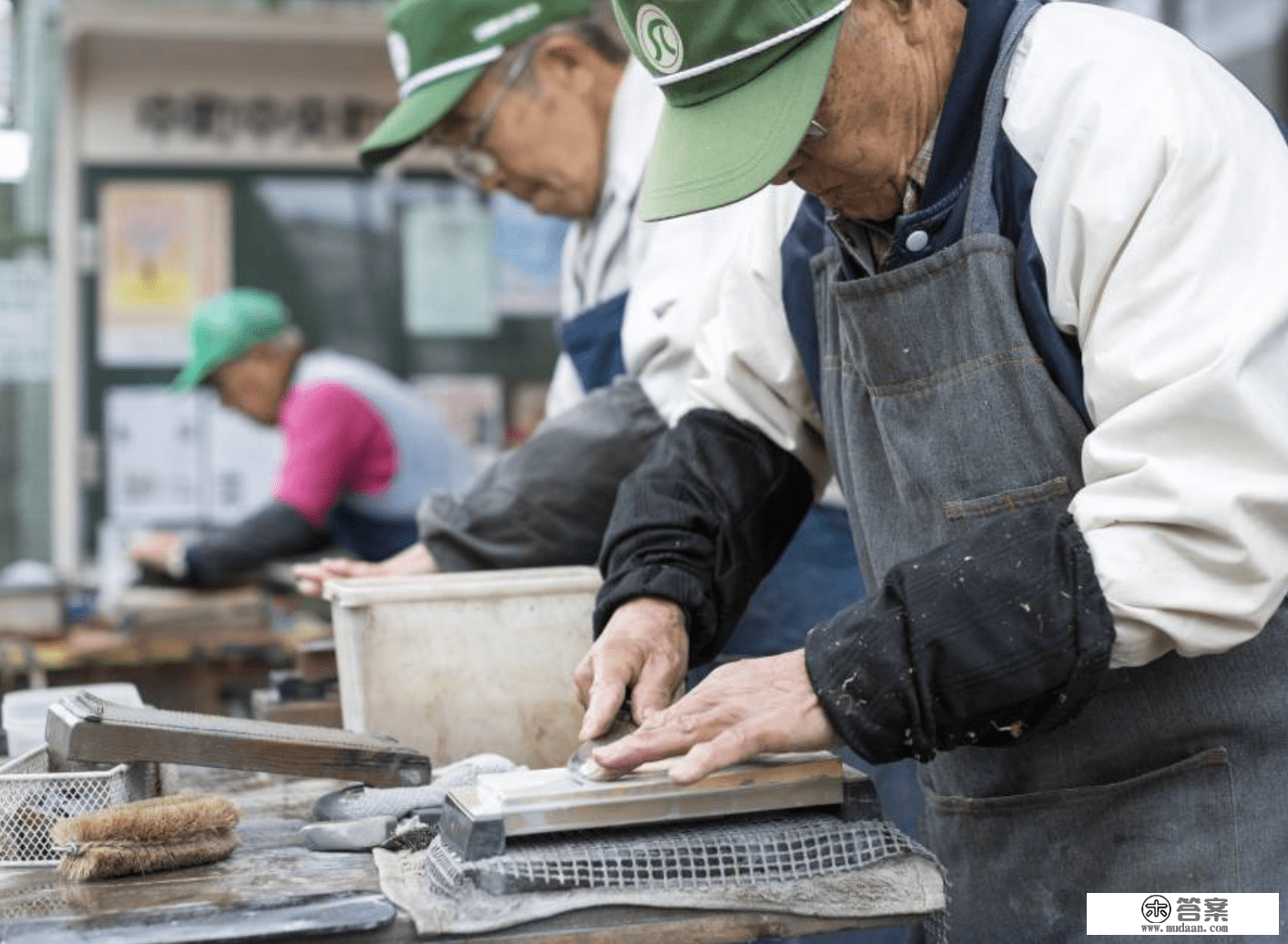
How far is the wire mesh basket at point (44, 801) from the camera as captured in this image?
1791 mm

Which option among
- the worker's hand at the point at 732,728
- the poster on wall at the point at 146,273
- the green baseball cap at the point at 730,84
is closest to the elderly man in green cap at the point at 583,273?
the green baseball cap at the point at 730,84

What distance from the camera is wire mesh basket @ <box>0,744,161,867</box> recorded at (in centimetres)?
Answer: 179

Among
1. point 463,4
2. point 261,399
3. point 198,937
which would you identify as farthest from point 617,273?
point 261,399

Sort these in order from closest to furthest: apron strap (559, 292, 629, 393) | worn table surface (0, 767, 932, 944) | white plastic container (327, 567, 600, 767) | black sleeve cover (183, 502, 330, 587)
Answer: worn table surface (0, 767, 932, 944)
white plastic container (327, 567, 600, 767)
apron strap (559, 292, 629, 393)
black sleeve cover (183, 502, 330, 587)

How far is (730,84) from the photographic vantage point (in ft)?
5.65

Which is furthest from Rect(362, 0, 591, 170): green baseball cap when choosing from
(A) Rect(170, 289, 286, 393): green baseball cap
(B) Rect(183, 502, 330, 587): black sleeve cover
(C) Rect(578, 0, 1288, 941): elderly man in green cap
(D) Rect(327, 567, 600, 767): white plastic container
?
(A) Rect(170, 289, 286, 393): green baseball cap

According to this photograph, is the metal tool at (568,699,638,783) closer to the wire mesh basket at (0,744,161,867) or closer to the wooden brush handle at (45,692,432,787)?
the wooden brush handle at (45,692,432,787)

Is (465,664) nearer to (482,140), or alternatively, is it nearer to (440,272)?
(482,140)

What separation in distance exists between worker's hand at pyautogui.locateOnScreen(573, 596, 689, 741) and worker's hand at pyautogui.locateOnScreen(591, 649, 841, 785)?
8.7 inches

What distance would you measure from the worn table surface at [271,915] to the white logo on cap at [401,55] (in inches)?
71.7

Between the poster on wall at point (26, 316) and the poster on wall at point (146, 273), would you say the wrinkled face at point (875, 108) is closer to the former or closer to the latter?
the poster on wall at point (146, 273)

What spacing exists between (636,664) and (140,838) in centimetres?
58

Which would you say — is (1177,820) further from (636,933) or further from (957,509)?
(636,933)

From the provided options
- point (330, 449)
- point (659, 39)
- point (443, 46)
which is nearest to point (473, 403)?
point (330, 449)
